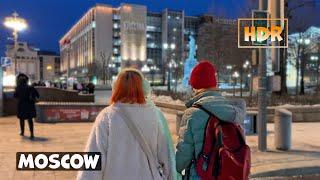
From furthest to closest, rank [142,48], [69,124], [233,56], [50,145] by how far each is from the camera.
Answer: [142,48] < [233,56] < [69,124] < [50,145]

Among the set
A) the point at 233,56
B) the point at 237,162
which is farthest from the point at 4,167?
the point at 233,56

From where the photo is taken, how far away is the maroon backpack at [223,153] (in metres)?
3.30

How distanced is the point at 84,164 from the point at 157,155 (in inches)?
21.6

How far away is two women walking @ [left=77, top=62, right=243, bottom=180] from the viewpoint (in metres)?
3.35

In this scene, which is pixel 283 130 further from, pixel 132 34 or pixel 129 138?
pixel 132 34

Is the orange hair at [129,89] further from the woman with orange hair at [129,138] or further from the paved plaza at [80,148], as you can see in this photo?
the paved plaza at [80,148]

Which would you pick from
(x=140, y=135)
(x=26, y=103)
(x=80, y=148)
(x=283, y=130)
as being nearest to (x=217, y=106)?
(x=140, y=135)

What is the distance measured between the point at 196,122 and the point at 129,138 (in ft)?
1.78

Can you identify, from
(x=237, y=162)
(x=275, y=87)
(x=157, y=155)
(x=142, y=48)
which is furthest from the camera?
(x=142, y=48)

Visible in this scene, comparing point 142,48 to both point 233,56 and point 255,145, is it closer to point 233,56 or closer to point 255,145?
point 233,56

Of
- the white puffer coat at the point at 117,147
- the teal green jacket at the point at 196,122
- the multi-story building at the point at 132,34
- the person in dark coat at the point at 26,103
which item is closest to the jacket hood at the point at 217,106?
the teal green jacket at the point at 196,122

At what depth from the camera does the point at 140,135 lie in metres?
3.42

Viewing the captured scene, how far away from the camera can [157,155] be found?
353 cm

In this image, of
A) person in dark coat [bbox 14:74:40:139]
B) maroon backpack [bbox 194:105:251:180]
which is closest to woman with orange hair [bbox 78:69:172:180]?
maroon backpack [bbox 194:105:251:180]
